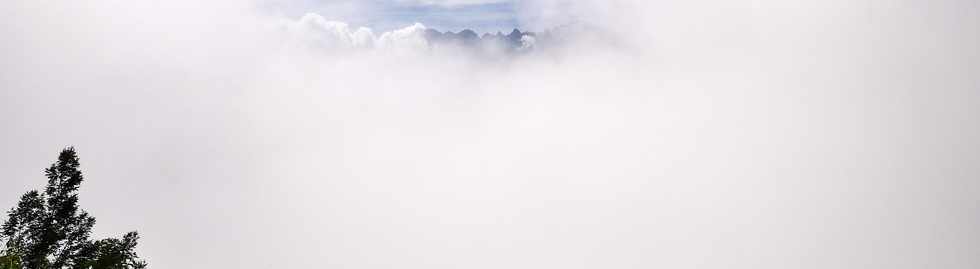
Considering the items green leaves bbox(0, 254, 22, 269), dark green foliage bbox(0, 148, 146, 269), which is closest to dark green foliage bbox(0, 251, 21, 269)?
green leaves bbox(0, 254, 22, 269)

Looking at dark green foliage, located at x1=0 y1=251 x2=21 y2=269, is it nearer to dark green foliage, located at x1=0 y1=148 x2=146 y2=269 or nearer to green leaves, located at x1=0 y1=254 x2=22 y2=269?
green leaves, located at x1=0 y1=254 x2=22 y2=269

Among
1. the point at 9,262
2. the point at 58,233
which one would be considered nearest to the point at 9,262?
the point at 9,262

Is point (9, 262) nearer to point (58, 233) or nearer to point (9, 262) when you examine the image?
point (9, 262)

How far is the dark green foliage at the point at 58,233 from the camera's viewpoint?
76.2 ft

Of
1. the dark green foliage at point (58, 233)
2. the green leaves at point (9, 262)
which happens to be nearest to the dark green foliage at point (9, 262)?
the green leaves at point (9, 262)

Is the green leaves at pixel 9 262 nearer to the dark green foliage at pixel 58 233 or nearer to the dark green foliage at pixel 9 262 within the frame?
the dark green foliage at pixel 9 262

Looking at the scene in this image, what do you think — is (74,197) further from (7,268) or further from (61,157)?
(7,268)

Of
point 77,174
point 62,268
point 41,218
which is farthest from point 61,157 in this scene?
point 62,268

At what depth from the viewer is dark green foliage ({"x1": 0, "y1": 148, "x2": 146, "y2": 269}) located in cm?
2323

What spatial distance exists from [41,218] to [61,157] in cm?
242

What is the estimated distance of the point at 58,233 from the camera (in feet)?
78.6

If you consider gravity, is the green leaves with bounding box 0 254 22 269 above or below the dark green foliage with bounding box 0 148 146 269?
below

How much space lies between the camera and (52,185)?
79.3ft

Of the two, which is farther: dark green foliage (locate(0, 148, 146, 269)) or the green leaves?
dark green foliage (locate(0, 148, 146, 269))
